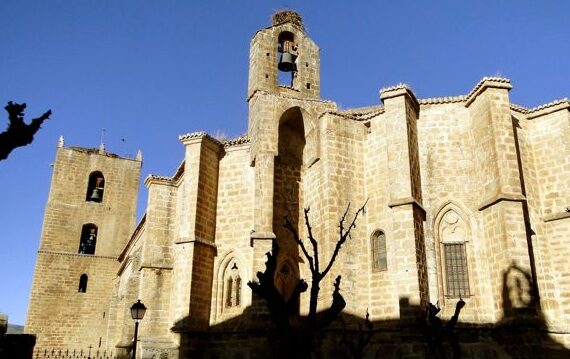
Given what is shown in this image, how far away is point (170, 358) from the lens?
12805 millimetres

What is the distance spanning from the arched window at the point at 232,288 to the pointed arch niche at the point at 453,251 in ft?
16.7

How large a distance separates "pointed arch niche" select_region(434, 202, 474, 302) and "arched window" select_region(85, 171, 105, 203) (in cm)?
1956

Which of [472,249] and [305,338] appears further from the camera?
[472,249]

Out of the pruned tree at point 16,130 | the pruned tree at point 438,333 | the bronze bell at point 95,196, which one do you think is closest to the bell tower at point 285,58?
the pruned tree at point 438,333

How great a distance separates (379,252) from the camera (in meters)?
12.8

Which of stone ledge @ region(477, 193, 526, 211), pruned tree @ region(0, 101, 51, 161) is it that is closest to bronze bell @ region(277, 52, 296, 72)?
stone ledge @ region(477, 193, 526, 211)

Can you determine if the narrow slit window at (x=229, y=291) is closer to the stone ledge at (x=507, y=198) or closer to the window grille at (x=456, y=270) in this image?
the window grille at (x=456, y=270)

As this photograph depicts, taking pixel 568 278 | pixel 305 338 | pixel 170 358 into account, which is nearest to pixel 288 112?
pixel 170 358

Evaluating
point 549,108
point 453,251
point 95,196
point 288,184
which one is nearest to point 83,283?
point 95,196

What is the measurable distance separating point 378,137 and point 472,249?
11.9ft

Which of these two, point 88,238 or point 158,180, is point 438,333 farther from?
point 88,238

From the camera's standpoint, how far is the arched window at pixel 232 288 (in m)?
13.9

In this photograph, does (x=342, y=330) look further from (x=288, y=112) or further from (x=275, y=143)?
(x=288, y=112)

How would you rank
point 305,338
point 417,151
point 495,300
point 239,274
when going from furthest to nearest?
point 239,274, point 417,151, point 495,300, point 305,338
